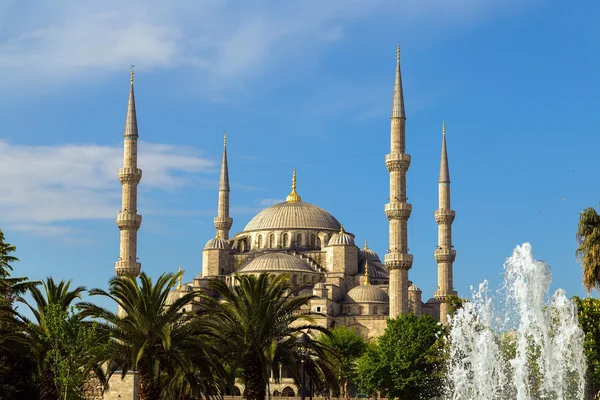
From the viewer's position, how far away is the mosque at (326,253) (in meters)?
62.5

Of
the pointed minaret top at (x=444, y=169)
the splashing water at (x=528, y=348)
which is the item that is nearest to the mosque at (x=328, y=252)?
the pointed minaret top at (x=444, y=169)

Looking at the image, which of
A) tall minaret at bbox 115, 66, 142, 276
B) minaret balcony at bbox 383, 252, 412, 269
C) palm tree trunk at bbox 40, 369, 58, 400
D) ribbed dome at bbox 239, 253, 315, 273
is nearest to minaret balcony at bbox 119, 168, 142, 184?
tall minaret at bbox 115, 66, 142, 276

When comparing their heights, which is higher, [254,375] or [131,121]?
[131,121]

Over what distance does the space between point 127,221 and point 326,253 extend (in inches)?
898

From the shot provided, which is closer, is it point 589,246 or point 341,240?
point 589,246

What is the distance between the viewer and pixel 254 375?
1163 inches

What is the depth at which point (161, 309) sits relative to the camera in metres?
28.6

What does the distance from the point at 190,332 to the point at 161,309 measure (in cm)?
121

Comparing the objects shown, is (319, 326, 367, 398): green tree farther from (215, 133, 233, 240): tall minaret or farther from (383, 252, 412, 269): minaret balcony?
(215, 133, 233, 240): tall minaret

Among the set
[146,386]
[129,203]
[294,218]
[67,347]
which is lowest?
[146,386]

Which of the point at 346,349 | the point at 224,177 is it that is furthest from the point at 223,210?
the point at 346,349

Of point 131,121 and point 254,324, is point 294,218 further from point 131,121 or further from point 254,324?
point 254,324

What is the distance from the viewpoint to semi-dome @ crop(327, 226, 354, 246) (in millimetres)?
81062

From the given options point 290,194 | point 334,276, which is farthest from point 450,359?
point 290,194
